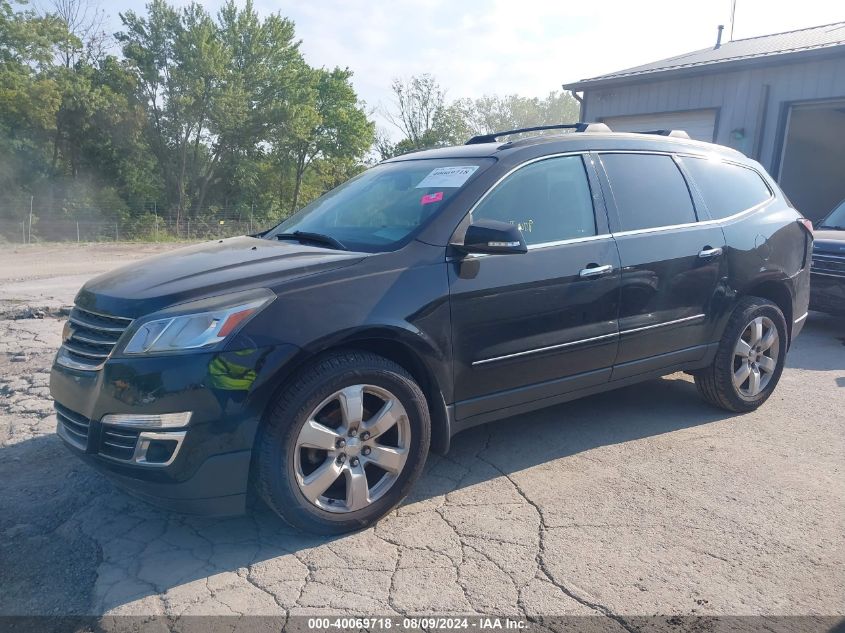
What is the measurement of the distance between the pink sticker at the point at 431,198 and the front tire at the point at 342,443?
0.98 metres

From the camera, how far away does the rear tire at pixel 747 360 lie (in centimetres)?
475

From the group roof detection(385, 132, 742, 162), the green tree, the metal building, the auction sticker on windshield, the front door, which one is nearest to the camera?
the front door

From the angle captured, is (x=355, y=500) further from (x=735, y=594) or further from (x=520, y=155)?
(x=520, y=155)

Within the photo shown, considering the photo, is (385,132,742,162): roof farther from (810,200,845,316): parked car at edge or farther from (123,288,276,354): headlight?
(810,200,845,316): parked car at edge

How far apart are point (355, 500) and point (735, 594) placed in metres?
1.63

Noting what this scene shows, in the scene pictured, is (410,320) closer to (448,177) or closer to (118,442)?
(448,177)

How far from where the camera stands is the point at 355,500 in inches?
124

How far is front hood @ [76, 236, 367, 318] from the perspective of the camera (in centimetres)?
301

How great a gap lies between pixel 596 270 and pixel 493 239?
877 millimetres

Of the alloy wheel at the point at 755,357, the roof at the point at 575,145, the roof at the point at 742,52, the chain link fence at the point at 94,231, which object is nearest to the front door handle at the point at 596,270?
the roof at the point at 575,145

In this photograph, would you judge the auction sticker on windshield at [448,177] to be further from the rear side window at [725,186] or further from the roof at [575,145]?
the rear side window at [725,186]

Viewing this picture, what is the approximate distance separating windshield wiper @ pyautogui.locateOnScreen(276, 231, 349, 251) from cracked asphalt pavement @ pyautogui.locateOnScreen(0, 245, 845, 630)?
1.39 metres

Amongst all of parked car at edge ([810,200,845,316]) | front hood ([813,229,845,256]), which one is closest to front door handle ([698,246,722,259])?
parked car at edge ([810,200,845,316])

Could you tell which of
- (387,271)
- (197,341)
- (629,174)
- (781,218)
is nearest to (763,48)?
(781,218)
